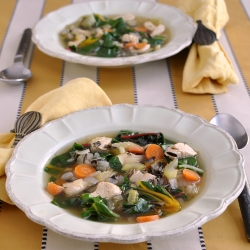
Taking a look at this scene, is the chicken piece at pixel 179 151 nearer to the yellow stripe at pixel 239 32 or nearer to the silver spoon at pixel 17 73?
the yellow stripe at pixel 239 32

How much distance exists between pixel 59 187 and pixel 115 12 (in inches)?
67.4

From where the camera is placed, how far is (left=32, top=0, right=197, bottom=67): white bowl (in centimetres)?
232

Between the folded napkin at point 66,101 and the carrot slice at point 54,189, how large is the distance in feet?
1.22

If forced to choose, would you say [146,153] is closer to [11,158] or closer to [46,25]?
[11,158]

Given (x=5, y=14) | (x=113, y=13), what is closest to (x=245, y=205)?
(x=113, y=13)

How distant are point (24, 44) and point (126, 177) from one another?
1.41 metres

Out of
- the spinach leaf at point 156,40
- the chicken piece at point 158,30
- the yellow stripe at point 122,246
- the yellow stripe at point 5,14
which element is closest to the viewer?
the yellow stripe at point 122,246

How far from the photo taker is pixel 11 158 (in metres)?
1.65

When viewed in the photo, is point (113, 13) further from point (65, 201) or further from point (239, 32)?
point (65, 201)

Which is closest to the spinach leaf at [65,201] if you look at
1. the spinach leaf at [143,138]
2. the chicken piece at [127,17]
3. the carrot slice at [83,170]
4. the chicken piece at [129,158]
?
the carrot slice at [83,170]

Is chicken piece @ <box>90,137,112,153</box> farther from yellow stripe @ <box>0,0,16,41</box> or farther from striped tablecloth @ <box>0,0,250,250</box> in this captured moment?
yellow stripe @ <box>0,0,16,41</box>

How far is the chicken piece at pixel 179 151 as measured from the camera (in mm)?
1715

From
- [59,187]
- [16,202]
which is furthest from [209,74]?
[16,202]

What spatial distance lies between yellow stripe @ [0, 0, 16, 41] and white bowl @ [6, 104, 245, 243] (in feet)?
4.27
